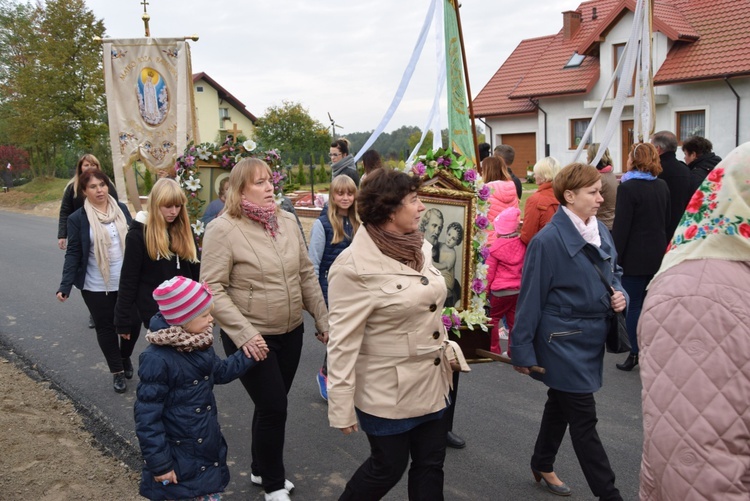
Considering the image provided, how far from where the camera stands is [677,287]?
1835 mm

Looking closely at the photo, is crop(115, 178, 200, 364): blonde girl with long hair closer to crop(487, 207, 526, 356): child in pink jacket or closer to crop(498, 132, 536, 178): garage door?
crop(487, 207, 526, 356): child in pink jacket

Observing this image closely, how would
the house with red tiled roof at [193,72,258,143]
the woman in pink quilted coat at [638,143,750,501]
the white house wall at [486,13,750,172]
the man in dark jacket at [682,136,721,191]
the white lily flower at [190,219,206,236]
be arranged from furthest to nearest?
the house with red tiled roof at [193,72,258,143] < the white house wall at [486,13,750,172] < the man in dark jacket at [682,136,721,191] < the white lily flower at [190,219,206,236] < the woman in pink quilted coat at [638,143,750,501]

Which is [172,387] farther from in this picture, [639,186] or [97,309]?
[639,186]

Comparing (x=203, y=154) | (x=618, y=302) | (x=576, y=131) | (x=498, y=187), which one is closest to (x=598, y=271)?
(x=618, y=302)

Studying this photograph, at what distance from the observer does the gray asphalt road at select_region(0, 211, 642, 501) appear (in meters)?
4.12

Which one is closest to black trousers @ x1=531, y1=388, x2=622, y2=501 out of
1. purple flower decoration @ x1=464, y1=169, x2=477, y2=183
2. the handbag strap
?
the handbag strap

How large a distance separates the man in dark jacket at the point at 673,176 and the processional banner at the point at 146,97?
555 centimetres

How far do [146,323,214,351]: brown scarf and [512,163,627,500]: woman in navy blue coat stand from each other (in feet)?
5.56

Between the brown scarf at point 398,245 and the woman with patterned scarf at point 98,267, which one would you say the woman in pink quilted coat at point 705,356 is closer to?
the brown scarf at point 398,245

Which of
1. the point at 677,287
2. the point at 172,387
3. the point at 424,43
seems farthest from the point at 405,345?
the point at 424,43

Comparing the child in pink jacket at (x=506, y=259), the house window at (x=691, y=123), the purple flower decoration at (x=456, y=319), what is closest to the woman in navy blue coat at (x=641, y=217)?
Answer: the child in pink jacket at (x=506, y=259)

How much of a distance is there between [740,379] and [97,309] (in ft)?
18.4

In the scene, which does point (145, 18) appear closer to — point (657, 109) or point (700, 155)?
point (700, 155)

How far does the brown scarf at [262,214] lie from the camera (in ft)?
12.5
